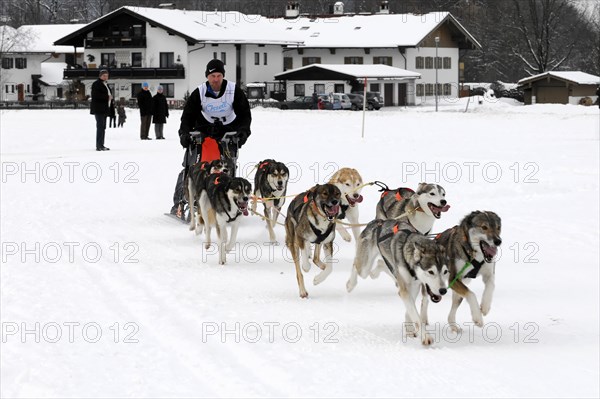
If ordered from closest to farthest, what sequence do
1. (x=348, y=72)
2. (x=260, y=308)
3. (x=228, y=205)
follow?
(x=260, y=308), (x=228, y=205), (x=348, y=72)

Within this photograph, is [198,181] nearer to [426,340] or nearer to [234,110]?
[234,110]

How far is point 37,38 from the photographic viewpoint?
85438 mm

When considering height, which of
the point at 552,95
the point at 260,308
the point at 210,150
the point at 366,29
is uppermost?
the point at 366,29

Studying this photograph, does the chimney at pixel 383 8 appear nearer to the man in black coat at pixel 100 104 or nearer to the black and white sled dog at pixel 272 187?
the man in black coat at pixel 100 104

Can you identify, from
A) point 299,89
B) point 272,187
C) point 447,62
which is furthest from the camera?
point 447,62

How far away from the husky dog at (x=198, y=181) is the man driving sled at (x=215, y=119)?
0.33 m

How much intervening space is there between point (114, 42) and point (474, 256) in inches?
2445

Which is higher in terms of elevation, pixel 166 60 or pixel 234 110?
pixel 166 60

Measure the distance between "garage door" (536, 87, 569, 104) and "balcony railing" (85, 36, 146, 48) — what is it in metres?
25.3

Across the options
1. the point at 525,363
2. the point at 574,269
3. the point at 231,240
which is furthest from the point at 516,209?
the point at 525,363

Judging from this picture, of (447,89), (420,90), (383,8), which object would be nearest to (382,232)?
(420,90)

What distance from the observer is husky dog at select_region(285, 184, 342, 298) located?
23.9 ft

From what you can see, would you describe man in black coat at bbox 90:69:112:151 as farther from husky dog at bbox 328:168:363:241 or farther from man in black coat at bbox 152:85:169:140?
husky dog at bbox 328:168:363:241

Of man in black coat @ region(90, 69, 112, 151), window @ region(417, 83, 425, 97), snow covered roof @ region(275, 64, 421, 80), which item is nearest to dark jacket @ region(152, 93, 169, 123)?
man in black coat @ region(90, 69, 112, 151)
